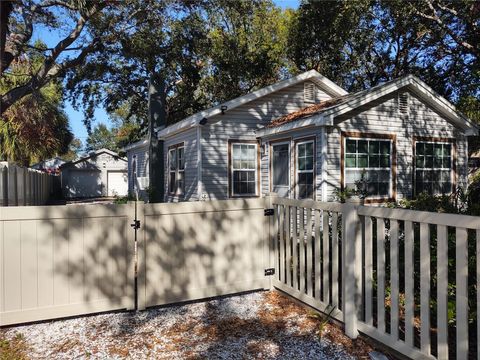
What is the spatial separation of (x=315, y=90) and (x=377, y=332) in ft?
36.8

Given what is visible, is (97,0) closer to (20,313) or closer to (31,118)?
(31,118)

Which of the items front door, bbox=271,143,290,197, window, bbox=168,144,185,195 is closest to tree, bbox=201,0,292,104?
window, bbox=168,144,185,195

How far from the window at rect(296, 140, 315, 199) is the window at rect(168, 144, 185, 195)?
4.51 m

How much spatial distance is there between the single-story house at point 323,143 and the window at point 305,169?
0.09 ft

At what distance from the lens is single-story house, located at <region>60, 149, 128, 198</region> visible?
97.4 feet

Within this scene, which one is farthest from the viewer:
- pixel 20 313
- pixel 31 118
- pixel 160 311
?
pixel 31 118

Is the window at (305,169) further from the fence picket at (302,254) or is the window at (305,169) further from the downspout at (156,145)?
the downspout at (156,145)

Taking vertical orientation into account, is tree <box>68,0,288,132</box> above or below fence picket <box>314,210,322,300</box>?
above

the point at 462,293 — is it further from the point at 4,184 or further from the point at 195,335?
the point at 4,184

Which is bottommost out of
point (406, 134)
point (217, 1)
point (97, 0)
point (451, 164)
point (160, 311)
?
point (160, 311)

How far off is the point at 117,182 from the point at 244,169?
22.6m

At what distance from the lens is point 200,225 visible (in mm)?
4461

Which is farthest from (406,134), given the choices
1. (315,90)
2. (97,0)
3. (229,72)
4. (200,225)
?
(229,72)

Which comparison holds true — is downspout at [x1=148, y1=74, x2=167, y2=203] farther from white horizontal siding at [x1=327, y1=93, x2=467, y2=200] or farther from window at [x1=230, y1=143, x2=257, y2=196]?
white horizontal siding at [x1=327, y1=93, x2=467, y2=200]
